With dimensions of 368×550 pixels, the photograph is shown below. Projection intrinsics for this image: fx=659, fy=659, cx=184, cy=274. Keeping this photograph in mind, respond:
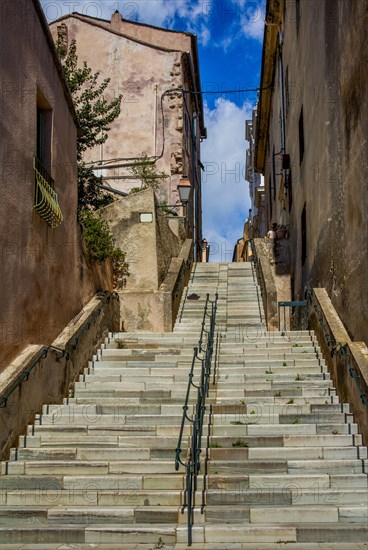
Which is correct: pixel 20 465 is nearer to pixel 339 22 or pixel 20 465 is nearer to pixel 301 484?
pixel 301 484

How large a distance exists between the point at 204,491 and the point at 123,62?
20.0 meters

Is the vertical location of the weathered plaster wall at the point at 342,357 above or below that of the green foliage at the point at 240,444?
above

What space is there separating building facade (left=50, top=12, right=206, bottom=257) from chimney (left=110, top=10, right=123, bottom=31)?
1070 mm

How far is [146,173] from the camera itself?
2186 cm

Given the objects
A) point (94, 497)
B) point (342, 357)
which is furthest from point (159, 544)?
point (342, 357)

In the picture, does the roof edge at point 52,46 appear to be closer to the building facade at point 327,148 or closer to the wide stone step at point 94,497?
the building facade at point 327,148

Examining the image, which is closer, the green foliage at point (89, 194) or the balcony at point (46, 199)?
the balcony at point (46, 199)

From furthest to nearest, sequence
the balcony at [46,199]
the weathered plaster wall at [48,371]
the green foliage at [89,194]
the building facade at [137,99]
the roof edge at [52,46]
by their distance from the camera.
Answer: the building facade at [137,99] → the green foliage at [89,194] → the roof edge at [52,46] → the balcony at [46,199] → the weathered plaster wall at [48,371]

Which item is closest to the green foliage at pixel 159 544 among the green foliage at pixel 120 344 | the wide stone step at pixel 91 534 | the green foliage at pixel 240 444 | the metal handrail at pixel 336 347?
the wide stone step at pixel 91 534

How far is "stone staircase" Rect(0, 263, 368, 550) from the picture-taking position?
248 inches

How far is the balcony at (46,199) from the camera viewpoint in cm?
965

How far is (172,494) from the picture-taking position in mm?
6898

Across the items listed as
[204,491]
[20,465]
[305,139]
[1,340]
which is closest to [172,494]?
[204,491]

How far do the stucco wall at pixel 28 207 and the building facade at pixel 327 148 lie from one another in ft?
14.7
